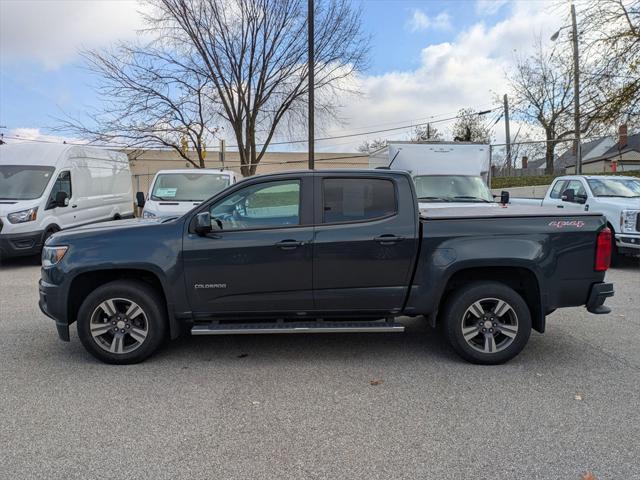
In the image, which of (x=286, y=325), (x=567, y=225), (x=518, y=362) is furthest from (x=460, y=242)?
(x=286, y=325)

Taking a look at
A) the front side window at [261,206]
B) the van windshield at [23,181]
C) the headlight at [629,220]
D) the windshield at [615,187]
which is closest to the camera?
the front side window at [261,206]

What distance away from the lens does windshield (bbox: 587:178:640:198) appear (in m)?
9.85

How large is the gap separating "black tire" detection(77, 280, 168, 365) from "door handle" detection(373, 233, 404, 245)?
6.89ft

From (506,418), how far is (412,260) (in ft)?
4.97

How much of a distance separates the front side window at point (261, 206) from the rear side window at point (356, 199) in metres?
0.30

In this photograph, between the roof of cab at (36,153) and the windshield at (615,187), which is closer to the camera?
the windshield at (615,187)

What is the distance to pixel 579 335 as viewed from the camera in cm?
521

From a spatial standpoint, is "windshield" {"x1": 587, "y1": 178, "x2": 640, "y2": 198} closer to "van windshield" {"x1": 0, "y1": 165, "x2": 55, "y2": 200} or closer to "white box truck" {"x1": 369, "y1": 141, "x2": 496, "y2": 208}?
"white box truck" {"x1": 369, "y1": 141, "x2": 496, "y2": 208}

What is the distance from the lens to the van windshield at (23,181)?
33.4 feet

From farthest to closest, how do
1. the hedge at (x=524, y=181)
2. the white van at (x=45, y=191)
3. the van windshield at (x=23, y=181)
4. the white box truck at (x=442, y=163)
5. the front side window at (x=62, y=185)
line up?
the hedge at (x=524, y=181) < the front side window at (x=62, y=185) < the van windshield at (x=23, y=181) < the white van at (x=45, y=191) < the white box truck at (x=442, y=163)

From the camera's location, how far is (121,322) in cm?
436

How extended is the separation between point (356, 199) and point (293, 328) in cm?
133

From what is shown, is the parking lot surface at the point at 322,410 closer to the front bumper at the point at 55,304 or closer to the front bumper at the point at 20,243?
the front bumper at the point at 55,304

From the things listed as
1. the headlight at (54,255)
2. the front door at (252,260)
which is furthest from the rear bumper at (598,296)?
the headlight at (54,255)
